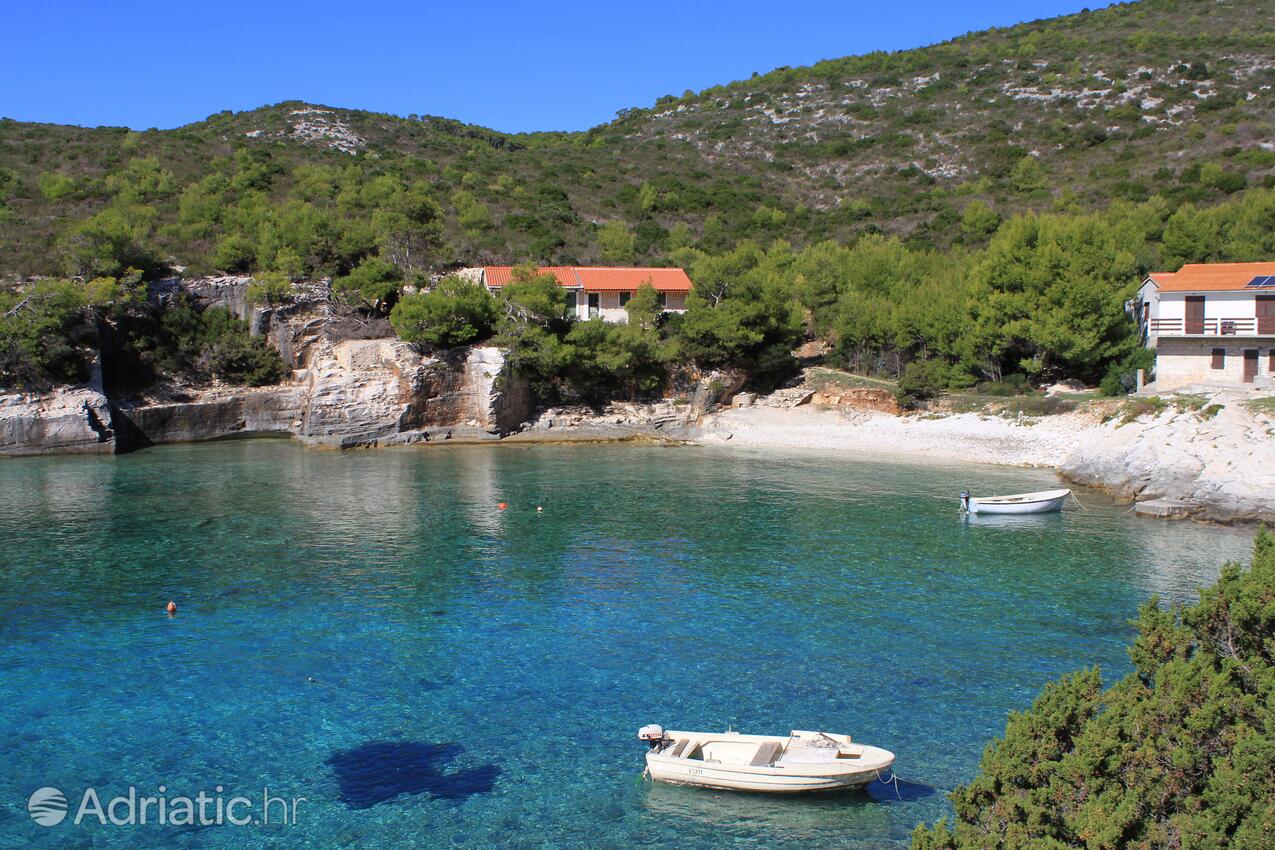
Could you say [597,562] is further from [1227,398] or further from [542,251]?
[542,251]

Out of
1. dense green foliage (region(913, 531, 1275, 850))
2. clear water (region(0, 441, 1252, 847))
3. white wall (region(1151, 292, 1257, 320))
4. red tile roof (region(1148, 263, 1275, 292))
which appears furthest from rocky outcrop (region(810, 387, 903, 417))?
dense green foliage (region(913, 531, 1275, 850))

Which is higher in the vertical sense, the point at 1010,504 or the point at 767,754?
the point at 1010,504

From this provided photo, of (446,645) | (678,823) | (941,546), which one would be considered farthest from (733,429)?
(678,823)

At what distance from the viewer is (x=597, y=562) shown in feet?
84.6

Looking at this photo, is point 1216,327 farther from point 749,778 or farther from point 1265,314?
point 749,778

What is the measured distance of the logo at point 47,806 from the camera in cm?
1280

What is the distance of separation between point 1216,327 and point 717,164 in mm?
60709

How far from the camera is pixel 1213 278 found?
41.6 meters

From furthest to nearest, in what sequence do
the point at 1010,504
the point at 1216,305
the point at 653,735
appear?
1. the point at 1216,305
2. the point at 1010,504
3. the point at 653,735

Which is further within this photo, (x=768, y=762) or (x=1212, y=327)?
(x=1212, y=327)

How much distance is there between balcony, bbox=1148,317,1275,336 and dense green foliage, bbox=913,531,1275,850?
36108 millimetres

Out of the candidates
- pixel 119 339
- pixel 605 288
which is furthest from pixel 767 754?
pixel 119 339

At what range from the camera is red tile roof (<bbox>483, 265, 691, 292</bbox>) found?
5422 centimetres

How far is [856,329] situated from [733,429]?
9998mm
